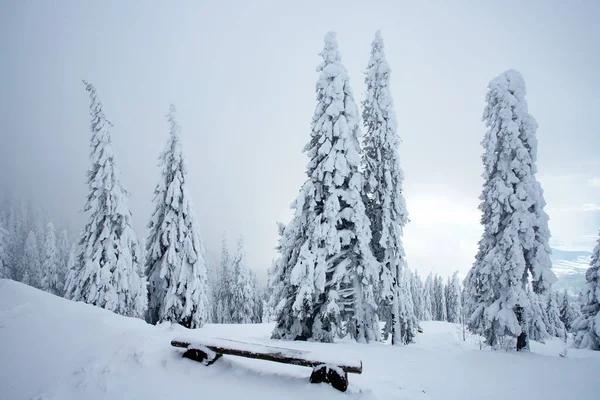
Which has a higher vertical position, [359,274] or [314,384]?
[359,274]

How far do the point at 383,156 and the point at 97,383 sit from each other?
14413 mm

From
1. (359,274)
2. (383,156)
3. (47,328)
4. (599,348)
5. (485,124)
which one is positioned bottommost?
(599,348)

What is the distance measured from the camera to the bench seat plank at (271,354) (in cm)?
463

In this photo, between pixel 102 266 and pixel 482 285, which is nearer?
pixel 482 285

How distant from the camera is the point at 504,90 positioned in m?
14.2

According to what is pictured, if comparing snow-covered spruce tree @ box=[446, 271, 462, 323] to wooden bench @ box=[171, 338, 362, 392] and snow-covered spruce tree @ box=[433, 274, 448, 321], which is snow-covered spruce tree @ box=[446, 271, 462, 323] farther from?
wooden bench @ box=[171, 338, 362, 392]

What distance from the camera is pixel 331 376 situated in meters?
4.71

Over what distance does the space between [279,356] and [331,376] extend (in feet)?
3.00

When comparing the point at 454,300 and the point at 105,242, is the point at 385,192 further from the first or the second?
the point at 454,300

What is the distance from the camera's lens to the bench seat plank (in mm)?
4634

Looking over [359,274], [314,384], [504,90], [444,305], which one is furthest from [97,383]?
[444,305]

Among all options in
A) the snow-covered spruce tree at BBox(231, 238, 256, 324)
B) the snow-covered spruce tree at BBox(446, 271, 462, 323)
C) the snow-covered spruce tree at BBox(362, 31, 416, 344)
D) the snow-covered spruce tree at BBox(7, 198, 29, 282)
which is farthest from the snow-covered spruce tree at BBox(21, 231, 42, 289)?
the snow-covered spruce tree at BBox(446, 271, 462, 323)

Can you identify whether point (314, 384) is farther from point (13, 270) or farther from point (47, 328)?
point (13, 270)

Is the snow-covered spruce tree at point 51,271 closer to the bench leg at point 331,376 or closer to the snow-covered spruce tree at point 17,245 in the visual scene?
the snow-covered spruce tree at point 17,245
